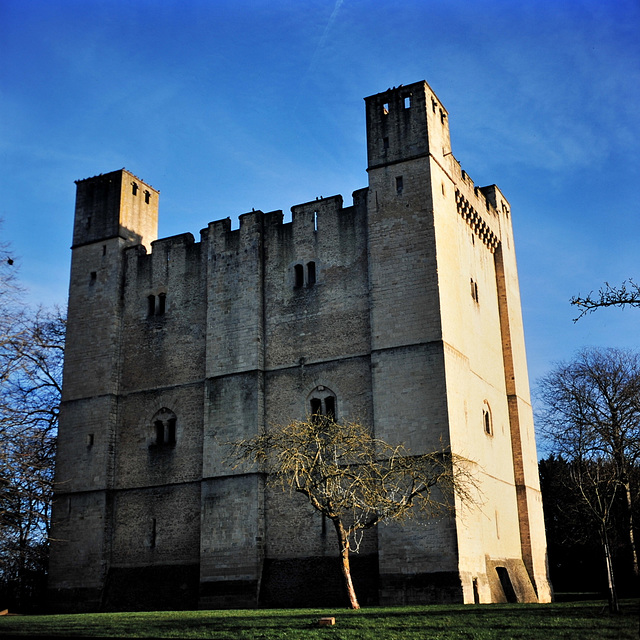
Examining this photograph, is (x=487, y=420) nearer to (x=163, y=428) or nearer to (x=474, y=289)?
(x=474, y=289)

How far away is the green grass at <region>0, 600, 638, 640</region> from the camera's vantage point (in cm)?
1462

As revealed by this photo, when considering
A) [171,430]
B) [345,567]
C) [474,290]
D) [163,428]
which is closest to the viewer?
[345,567]

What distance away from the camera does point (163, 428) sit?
1105 inches

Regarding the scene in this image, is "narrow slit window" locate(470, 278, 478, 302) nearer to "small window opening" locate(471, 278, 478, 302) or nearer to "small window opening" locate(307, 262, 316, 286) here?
"small window opening" locate(471, 278, 478, 302)

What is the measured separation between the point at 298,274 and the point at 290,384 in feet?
12.7

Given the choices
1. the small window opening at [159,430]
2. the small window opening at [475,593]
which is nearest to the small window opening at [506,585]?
the small window opening at [475,593]

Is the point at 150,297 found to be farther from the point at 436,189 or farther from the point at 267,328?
the point at 436,189

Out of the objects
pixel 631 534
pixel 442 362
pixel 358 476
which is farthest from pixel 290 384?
pixel 631 534

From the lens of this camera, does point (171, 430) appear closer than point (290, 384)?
No

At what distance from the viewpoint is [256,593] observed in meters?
24.0

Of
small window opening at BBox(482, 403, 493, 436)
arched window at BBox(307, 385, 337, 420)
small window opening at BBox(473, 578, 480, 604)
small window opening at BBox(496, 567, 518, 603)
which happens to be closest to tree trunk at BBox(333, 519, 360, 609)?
small window opening at BBox(473, 578, 480, 604)

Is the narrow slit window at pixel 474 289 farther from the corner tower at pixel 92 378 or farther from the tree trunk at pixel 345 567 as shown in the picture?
the corner tower at pixel 92 378

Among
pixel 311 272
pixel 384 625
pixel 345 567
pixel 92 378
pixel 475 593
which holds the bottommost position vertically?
pixel 384 625

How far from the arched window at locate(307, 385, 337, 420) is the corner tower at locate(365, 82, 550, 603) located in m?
1.63
